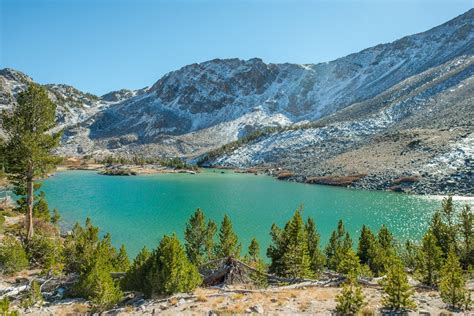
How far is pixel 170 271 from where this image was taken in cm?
2039

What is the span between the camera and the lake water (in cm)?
5650

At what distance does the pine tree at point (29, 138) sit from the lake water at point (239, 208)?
16221mm

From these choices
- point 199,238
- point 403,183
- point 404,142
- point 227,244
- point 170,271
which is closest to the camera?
point 170,271

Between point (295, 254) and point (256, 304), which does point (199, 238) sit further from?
point (256, 304)

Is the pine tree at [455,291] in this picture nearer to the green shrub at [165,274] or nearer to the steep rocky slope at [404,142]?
the green shrub at [165,274]

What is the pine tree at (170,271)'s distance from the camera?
20.5 m

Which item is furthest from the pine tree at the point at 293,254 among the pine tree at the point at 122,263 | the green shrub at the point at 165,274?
the pine tree at the point at 122,263

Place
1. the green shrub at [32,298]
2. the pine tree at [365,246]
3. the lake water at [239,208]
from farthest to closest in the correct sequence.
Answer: the lake water at [239,208], the pine tree at [365,246], the green shrub at [32,298]

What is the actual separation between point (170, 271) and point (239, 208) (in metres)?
56.2

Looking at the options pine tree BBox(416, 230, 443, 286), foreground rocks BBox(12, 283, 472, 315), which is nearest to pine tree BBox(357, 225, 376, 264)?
pine tree BBox(416, 230, 443, 286)

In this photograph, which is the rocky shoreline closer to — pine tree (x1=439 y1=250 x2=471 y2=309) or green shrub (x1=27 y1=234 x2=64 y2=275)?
pine tree (x1=439 y1=250 x2=471 y2=309)

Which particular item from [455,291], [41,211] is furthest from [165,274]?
[41,211]

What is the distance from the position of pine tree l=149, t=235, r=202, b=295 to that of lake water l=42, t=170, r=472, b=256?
2508cm

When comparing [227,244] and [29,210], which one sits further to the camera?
[227,244]
